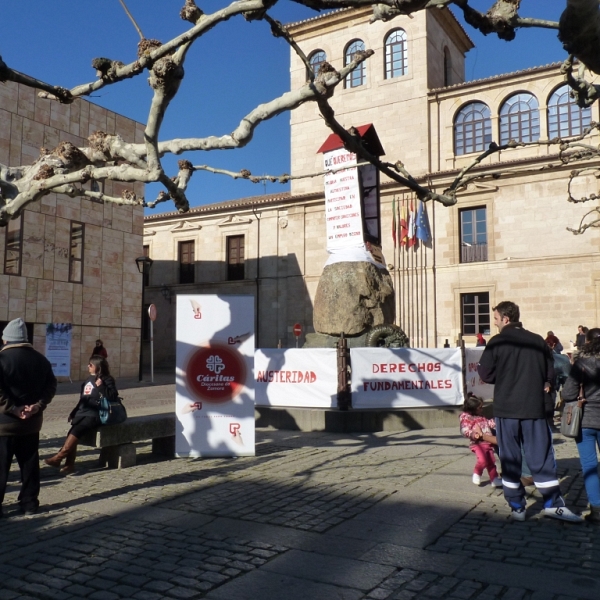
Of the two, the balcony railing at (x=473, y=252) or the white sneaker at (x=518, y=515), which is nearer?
the white sneaker at (x=518, y=515)

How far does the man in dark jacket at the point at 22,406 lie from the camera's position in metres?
5.32

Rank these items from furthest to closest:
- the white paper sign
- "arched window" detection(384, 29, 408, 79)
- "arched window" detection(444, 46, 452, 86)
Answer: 1. "arched window" detection(444, 46, 452, 86)
2. "arched window" detection(384, 29, 408, 79)
3. the white paper sign

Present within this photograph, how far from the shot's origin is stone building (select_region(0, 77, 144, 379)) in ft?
68.7

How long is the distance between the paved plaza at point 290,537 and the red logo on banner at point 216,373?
34.3 inches

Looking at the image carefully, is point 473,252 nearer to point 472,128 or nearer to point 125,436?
point 472,128

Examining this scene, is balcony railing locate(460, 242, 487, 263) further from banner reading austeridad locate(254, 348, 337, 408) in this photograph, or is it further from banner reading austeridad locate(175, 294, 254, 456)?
banner reading austeridad locate(175, 294, 254, 456)

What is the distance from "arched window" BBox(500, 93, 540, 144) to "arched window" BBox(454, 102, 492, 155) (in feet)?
2.37

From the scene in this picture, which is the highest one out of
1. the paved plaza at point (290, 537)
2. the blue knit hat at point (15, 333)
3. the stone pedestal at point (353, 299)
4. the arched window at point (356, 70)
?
the arched window at point (356, 70)

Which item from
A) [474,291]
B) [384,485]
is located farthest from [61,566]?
[474,291]

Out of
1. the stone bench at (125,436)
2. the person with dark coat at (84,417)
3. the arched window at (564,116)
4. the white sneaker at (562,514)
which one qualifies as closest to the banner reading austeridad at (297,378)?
the stone bench at (125,436)

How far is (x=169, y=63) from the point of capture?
200 inches

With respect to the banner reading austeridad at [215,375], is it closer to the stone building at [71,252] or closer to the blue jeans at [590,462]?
the blue jeans at [590,462]

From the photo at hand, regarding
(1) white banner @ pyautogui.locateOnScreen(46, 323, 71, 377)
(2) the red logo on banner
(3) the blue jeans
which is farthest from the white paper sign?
(1) white banner @ pyautogui.locateOnScreen(46, 323, 71, 377)

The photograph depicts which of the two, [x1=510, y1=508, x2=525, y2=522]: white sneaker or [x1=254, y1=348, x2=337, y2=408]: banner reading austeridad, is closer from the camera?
[x1=510, y1=508, x2=525, y2=522]: white sneaker
